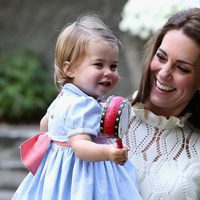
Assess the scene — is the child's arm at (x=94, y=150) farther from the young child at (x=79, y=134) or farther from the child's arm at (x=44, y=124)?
the child's arm at (x=44, y=124)

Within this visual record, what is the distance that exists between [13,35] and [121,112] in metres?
6.49

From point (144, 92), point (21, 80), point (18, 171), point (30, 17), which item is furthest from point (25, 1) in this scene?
point (144, 92)

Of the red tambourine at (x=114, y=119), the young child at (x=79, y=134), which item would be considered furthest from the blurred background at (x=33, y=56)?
the red tambourine at (x=114, y=119)

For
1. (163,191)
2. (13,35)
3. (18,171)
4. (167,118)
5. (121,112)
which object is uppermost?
(121,112)

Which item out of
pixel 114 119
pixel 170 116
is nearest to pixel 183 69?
pixel 170 116

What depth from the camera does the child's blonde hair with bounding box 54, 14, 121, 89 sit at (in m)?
2.62

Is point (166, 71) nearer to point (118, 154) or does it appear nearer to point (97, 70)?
point (97, 70)

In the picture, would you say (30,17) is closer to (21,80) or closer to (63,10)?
(63,10)

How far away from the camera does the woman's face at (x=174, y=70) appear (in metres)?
2.72

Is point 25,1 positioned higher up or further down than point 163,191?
further down

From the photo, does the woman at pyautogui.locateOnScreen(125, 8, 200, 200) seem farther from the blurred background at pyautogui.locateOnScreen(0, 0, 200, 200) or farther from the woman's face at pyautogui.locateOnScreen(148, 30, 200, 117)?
the blurred background at pyautogui.locateOnScreen(0, 0, 200, 200)

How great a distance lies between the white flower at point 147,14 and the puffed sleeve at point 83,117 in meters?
3.31

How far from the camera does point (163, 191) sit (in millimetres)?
2768

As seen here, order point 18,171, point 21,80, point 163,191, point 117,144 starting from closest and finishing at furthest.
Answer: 1. point 117,144
2. point 163,191
3. point 18,171
4. point 21,80
